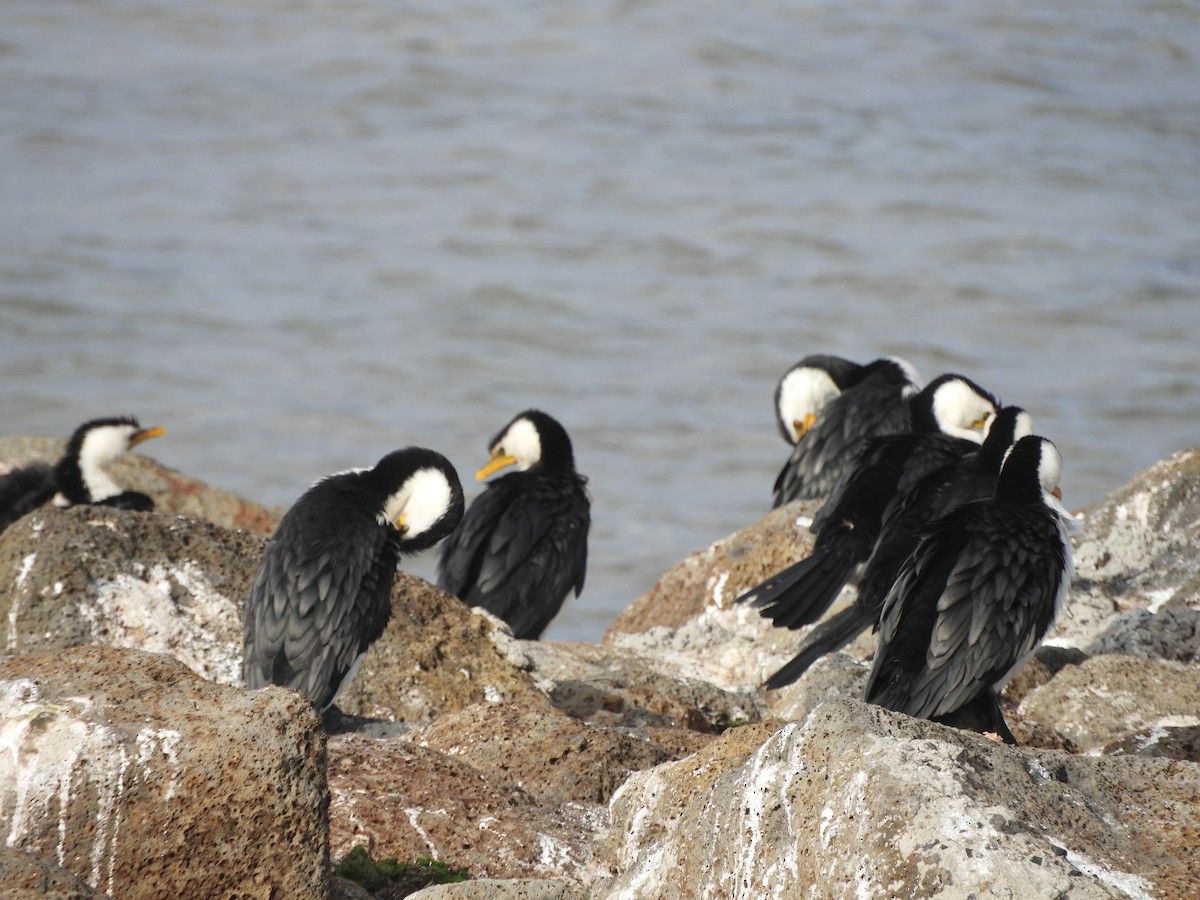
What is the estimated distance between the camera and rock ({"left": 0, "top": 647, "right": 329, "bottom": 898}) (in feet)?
11.4

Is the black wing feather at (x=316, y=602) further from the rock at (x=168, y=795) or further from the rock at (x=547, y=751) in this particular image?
the rock at (x=168, y=795)

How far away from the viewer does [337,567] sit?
5789 millimetres

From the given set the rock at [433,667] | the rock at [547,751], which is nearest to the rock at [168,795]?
the rock at [547,751]

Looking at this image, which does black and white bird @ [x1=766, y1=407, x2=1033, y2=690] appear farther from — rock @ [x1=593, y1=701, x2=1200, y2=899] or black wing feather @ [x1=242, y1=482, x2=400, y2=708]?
rock @ [x1=593, y1=701, x2=1200, y2=899]

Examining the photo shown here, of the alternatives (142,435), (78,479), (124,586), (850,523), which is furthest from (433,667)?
(142,435)

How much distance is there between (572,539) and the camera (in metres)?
8.69

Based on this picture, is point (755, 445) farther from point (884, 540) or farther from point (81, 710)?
point (81, 710)

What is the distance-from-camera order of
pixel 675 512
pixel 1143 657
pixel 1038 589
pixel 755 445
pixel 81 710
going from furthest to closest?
1. pixel 755 445
2. pixel 675 512
3. pixel 1143 657
4. pixel 1038 589
5. pixel 81 710

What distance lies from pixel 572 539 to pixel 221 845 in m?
5.23

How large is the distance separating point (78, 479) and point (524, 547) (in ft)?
9.71

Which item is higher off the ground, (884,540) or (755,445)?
(884,540)

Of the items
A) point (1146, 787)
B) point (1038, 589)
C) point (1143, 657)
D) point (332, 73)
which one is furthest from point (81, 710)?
point (332, 73)

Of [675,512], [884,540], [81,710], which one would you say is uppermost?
[81,710]

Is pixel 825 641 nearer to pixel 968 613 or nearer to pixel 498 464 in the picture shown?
pixel 968 613
